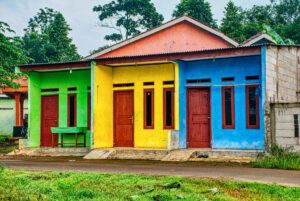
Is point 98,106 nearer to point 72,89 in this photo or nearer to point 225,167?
point 72,89

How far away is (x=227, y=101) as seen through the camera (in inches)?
696

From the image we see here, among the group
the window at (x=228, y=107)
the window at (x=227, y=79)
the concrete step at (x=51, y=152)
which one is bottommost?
the concrete step at (x=51, y=152)

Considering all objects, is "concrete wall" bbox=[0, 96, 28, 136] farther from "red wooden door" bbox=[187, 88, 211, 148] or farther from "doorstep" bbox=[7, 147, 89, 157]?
"red wooden door" bbox=[187, 88, 211, 148]

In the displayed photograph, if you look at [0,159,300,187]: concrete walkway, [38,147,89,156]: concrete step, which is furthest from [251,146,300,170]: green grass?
[38,147,89,156]: concrete step

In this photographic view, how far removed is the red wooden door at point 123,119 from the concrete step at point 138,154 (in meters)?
1.36

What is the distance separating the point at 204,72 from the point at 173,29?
4.99m

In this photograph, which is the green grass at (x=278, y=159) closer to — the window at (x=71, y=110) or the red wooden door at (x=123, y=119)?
the red wooden door at (x=123, y=119)

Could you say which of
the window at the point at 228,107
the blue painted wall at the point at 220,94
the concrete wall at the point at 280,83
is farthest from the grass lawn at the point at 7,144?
the concrete wall at the point at 280,83

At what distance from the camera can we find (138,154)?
1750cm

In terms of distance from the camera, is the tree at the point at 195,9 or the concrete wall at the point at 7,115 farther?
the tree at the point at 195,9

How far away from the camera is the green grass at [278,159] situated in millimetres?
13429

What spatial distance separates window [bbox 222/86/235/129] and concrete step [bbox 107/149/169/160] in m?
2.52

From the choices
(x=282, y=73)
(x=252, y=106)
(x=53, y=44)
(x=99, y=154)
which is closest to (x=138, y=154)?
(x=99, y=154)

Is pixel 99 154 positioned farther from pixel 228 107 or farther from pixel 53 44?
pixel 53 44
